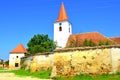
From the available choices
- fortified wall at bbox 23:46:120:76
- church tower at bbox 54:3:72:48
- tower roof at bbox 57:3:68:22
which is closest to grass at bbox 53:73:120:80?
fortified wall at bbox 23:46:120:76

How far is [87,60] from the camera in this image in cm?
1948

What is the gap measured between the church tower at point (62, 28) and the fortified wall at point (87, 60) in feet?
117

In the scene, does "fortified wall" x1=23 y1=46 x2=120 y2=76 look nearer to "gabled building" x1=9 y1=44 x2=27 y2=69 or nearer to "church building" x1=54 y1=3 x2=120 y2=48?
"church building" x1=54 y1=3 x2=120 y2=48

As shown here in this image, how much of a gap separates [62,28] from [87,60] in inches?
1564

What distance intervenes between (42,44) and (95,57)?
32290mm

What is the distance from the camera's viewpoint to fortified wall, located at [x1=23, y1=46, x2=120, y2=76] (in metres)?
18.5

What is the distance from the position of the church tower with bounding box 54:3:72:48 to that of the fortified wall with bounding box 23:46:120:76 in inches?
1405

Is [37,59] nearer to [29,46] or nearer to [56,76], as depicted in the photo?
[56,76]

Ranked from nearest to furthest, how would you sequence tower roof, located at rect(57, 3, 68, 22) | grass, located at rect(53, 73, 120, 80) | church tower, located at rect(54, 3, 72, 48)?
grass, located at rect(53, 73, 120, 80) → church tower, located at rect(54, 3, 72, 48) → tower roof, located at rect(57, 3, 68, 22)

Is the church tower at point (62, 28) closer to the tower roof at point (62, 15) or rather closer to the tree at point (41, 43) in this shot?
the tower roof at point (62, 15)

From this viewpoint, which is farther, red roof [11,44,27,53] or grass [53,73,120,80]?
red roof [11,44,27,53]

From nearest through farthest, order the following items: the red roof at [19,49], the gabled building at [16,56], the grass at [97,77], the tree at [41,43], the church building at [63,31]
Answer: the grass at [97,77] < the tree at [41,43] < the gabled building at [16,56] < the red roof at [19,49] < the church building at [63,31]

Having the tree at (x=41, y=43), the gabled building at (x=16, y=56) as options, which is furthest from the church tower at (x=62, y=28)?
the gabled building at (x=16, y=56)

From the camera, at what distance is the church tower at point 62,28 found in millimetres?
57188
